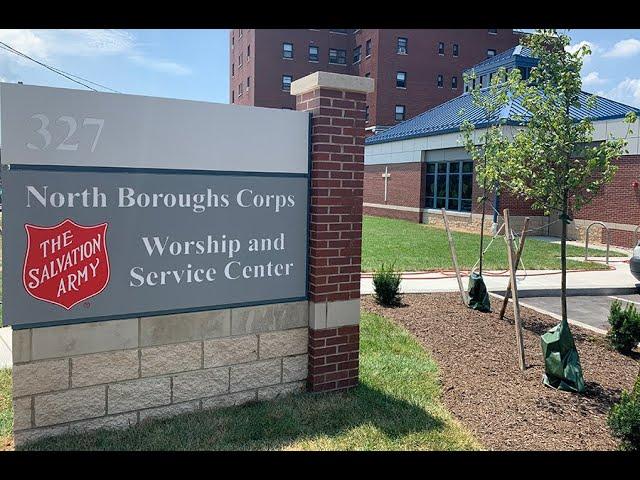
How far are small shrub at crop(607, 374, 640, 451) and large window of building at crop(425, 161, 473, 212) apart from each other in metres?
18.7

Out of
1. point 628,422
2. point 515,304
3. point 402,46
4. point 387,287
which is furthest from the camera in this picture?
point 402,46

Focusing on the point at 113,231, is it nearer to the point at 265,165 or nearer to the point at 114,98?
the point at 114,98

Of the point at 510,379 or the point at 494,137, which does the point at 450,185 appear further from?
the point at 510,379

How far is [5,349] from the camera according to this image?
5.84 meters

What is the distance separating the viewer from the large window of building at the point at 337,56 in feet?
170

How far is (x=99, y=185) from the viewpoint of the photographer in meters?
3.89

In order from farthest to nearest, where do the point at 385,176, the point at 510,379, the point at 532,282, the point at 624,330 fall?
the point at 385,176, the point at 532,282, the point at 624,330, the point at 510,379

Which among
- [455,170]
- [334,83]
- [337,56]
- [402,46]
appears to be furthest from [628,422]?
[337,56]

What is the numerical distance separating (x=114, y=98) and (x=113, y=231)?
A: 38.9 inches

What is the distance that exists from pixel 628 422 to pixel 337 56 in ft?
170

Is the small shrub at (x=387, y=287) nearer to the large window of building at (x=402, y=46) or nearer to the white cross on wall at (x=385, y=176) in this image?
the white cross on wall at (x=385, y=176)
